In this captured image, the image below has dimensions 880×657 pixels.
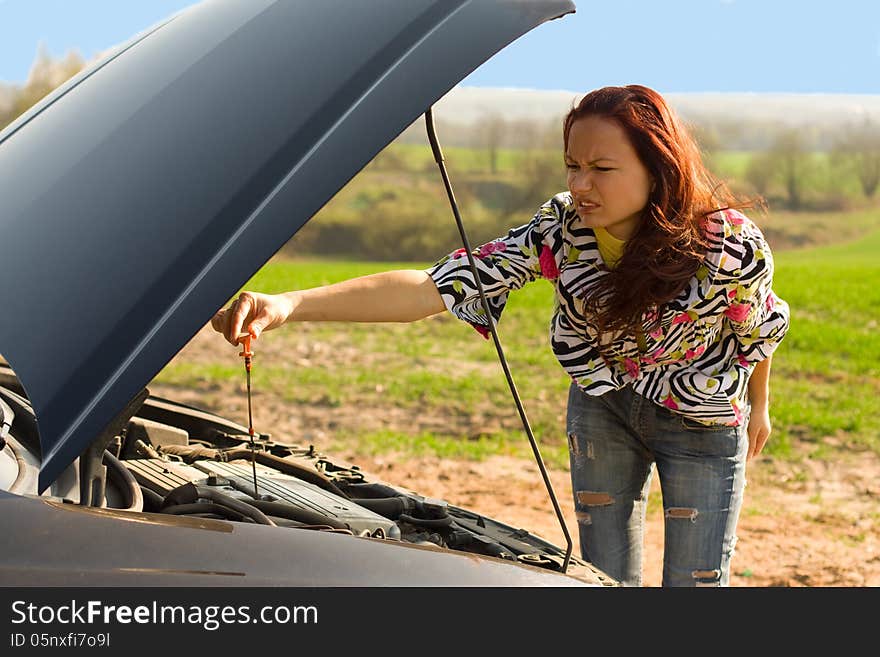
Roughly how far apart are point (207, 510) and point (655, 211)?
44.0 inches

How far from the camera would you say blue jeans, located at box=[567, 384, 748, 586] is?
8.87 ft

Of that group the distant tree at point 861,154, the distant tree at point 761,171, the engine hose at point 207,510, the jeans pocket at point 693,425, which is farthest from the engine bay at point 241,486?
the distant tree at point 861,154

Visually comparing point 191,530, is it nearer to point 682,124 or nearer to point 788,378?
point 682,124

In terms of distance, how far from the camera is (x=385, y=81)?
1784 millimetres

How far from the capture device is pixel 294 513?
2.19 m

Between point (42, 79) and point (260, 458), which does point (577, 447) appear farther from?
point (42, 79)

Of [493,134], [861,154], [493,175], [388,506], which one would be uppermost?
[493,134]

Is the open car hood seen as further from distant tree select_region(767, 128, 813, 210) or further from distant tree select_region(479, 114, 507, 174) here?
distant tree select_region(767, 128, 813, 210)

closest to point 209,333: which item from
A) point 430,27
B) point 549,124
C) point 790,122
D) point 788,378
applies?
point 788,378

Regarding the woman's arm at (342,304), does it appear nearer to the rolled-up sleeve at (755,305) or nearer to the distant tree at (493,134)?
the rolled-up sleeve at (755,305)

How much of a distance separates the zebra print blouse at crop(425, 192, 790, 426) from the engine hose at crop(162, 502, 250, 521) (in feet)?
2.26

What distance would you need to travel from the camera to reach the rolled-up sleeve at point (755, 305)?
2.48 m

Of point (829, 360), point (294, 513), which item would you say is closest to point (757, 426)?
point (294, 513)
